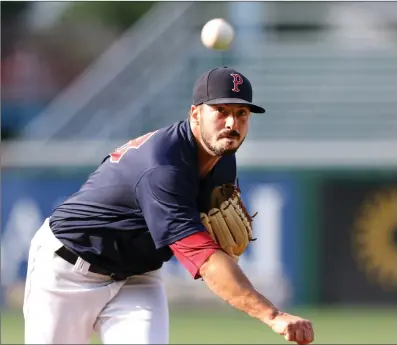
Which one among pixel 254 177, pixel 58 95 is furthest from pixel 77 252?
pixel 58 95

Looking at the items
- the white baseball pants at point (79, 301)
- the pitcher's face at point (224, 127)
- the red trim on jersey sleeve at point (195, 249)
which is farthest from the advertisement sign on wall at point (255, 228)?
the red trim on jersey sleeve at point (195, 249)

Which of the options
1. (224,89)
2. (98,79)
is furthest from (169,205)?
(98,79)

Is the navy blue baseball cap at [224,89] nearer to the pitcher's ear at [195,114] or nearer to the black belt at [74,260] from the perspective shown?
the pitcher's ear at [195,114]

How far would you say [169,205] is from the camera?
4.82 meters

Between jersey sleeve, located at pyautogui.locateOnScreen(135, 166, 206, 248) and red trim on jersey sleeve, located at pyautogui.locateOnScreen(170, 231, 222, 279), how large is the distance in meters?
0.03

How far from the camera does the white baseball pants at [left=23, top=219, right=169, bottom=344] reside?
5.44m

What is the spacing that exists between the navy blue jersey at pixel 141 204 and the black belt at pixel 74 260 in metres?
0.03

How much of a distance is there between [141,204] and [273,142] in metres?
9.72

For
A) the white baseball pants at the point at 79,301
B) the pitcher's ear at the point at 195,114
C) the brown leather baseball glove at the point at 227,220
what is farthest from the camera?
the white baseball pants at the point at 79,301

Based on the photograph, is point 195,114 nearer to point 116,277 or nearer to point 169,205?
point 169,205

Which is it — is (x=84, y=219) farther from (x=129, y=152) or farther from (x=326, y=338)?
(x=326, y=338)

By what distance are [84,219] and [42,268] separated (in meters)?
0.39

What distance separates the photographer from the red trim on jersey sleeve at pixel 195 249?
4.74 m

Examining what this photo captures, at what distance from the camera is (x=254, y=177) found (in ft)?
44.8
